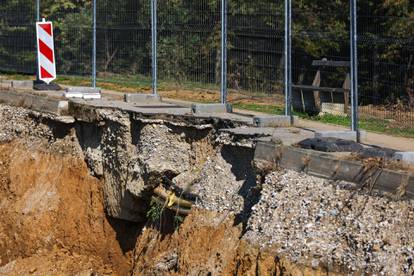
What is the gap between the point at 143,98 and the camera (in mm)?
14906

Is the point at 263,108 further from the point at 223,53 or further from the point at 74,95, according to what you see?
the point at 74,95

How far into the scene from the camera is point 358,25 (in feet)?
39.5

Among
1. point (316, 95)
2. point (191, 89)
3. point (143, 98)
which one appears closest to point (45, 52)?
point (143, 98)

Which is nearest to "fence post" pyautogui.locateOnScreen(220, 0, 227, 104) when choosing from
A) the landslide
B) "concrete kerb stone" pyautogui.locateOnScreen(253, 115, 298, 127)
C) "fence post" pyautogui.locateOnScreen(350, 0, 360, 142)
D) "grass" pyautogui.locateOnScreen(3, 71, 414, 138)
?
"grass" pyautogui.locateOnScreen(3, 71, 414, 138)

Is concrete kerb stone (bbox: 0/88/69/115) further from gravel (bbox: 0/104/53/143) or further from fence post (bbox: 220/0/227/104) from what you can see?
fence post (bbox: 220/0/227/104)

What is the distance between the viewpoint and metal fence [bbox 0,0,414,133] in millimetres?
11789

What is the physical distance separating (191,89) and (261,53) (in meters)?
1.86

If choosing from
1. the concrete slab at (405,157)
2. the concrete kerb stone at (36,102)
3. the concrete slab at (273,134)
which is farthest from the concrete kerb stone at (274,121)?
the concrete kerb stone at (36,102)

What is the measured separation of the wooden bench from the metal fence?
0.02 m

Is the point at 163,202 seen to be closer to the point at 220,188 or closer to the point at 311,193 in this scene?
the point at 220,188

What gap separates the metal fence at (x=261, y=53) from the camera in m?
11.8

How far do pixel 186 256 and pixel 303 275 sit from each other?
7.21ft

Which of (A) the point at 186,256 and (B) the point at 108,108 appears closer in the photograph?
(A) the point at 186,256

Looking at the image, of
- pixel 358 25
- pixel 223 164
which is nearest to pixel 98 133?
pixel 223 164
